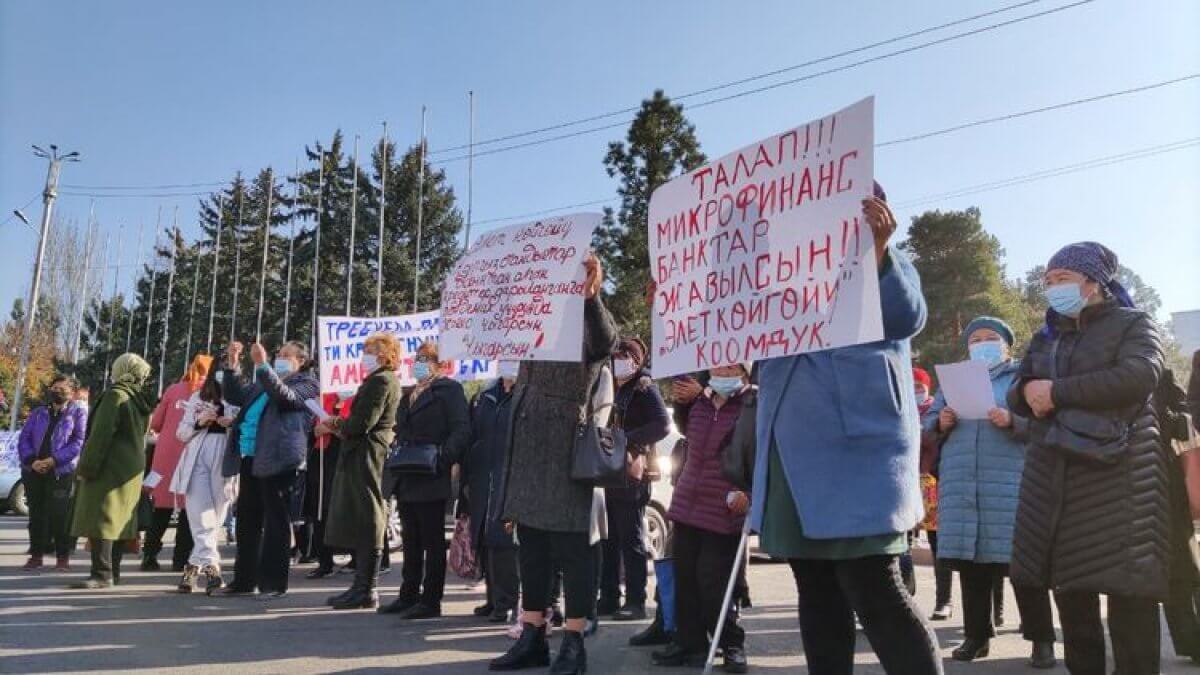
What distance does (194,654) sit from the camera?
4.80 metres

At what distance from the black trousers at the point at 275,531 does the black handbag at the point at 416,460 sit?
106 cm

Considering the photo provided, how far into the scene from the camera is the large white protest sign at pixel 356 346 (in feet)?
25.6

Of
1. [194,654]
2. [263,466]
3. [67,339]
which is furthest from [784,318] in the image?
[67,339]

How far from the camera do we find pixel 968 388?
16.8 ft

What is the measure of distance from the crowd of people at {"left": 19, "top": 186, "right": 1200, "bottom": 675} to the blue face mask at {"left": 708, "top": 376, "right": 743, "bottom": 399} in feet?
0.06

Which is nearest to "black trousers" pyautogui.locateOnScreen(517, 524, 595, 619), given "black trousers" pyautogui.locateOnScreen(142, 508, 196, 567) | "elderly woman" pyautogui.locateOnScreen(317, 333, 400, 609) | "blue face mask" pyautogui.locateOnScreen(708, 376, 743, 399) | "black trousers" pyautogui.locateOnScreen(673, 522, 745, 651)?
"black trousers" pyautogui.locateOnScreen(673, 522, 745, 651)

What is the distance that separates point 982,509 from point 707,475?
1.68 metres

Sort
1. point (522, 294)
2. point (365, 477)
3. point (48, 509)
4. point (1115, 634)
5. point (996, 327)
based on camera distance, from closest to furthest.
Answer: point (1115, 634), point (522, 294), point (996, 327), point (365, 477), point (48, 509)

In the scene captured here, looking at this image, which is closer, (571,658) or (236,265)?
(571,658)

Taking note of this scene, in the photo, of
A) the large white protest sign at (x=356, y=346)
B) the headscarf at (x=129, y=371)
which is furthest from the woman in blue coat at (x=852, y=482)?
the headscarf at (x=129, y=371)

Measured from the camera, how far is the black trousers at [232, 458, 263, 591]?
7039 mm

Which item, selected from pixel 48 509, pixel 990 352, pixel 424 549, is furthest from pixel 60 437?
pixel 990 352

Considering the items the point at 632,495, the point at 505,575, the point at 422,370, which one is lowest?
the point at 505,575

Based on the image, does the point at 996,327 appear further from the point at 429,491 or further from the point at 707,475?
the point at 429,491
